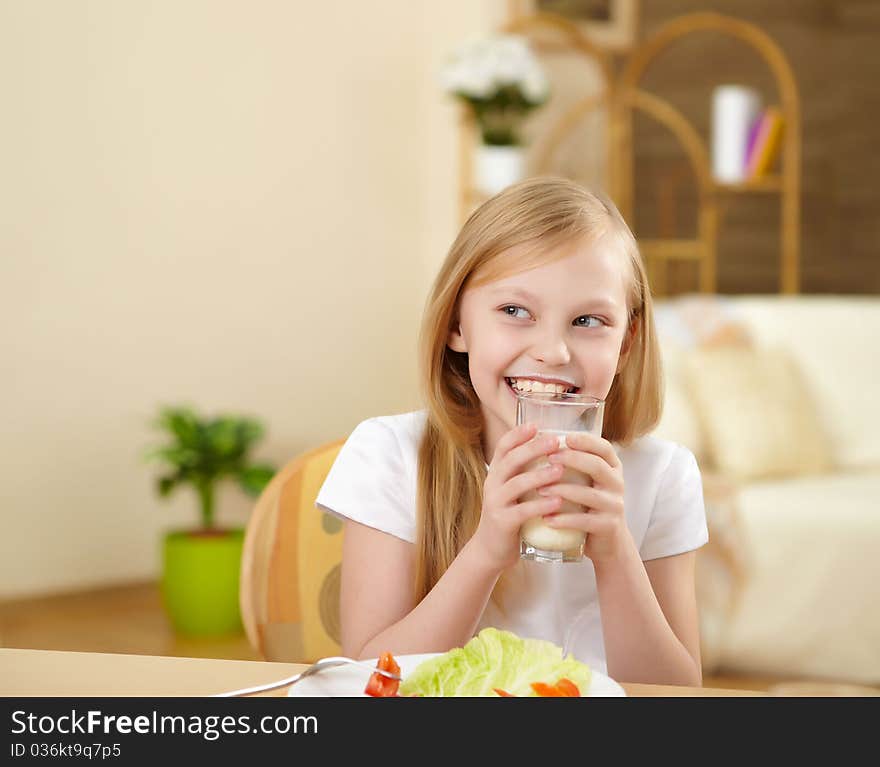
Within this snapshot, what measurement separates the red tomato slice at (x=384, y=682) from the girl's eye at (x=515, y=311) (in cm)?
41

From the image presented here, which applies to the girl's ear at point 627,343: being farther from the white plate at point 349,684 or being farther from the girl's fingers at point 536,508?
the white plate at point 349,684

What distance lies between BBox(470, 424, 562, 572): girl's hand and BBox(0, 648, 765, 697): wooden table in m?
0.17

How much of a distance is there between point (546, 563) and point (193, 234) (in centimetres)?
314

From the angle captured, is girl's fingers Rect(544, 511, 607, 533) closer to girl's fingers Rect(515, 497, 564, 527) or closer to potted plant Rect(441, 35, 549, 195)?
girl's fingers Rect(515, 497, 564, 527)

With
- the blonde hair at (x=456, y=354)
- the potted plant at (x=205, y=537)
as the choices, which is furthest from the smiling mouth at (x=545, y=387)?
the potted plant at (x=205, y=537)

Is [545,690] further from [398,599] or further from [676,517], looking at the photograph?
[676,517]

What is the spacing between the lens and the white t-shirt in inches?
46.1

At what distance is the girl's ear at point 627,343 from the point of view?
1.22m

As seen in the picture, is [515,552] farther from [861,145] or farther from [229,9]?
[861,145]

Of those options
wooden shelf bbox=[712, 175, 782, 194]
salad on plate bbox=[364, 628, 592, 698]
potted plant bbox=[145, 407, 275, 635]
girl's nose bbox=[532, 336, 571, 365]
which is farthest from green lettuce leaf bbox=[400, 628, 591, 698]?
wooden shelf bbox=[712, 175, 782, 194]

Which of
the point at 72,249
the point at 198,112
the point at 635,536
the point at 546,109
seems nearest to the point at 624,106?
the point at 546,109

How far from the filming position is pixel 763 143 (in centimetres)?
423

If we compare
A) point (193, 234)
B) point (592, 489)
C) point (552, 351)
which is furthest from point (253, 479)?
point (592, 489)

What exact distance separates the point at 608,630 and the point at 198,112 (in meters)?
3.40
